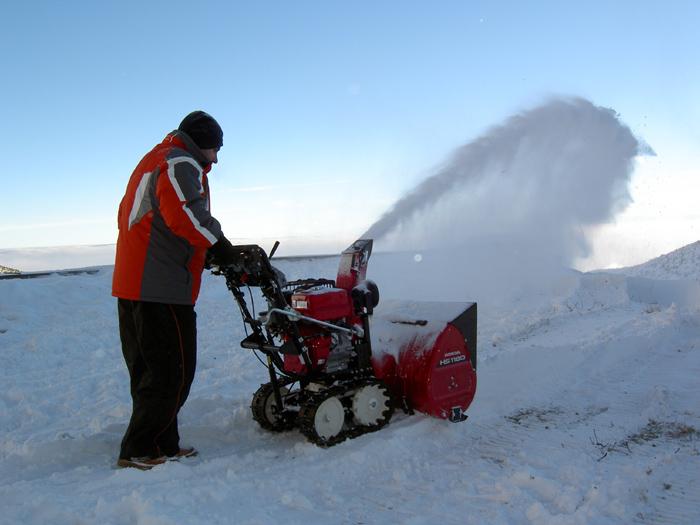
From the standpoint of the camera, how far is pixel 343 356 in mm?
4508

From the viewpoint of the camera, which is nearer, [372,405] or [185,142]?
[185,142]

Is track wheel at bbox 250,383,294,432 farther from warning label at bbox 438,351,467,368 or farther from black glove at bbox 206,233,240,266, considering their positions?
warning label at bbox 438,351,467,368

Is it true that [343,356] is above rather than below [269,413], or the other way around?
Result: above

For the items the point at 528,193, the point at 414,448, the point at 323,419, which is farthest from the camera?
the point at 528,193

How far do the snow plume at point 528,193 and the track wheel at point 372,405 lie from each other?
282 inches

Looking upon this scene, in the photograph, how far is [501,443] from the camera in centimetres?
413

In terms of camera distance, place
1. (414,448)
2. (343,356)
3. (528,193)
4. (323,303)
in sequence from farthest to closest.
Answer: (528,193)
(343,356)
(323,303)
(414,448)

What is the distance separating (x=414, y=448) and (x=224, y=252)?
1.88m

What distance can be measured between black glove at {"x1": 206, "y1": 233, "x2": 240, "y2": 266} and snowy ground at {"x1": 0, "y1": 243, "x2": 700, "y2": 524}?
4.34 ft

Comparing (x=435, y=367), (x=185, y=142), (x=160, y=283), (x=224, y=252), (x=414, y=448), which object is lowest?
(x=414, y=448)

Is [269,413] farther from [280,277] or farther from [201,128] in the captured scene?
[201,128]

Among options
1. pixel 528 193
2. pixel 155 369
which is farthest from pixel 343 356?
pixel 528 193

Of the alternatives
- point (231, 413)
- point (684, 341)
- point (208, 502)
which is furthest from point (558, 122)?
point (208, 502)

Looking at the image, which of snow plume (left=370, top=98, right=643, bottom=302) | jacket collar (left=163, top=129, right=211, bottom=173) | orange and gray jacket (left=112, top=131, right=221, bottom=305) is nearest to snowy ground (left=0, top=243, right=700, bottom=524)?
orange and gray jacket (left=112, top=131, right=221, bottom=305)
